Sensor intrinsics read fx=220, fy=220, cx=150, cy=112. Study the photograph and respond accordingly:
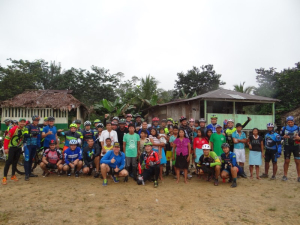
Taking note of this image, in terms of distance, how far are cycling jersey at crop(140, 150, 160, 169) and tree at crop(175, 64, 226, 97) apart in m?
24.6

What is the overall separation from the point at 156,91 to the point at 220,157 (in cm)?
1710

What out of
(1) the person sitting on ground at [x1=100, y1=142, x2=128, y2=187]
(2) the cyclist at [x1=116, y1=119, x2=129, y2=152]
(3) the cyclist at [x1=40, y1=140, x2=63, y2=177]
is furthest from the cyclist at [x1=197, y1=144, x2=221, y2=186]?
(3) the cyclist at [x1=40, y1=140, x2=63, y2=177]

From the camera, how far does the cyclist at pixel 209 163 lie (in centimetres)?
589

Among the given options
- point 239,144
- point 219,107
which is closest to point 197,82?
point 219,107

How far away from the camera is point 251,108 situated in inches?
969

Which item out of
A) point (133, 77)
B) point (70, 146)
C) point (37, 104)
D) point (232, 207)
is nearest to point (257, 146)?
point (232, 207)

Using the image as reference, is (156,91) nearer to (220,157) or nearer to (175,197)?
(220,157)

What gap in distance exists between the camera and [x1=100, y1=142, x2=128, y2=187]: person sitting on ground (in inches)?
234

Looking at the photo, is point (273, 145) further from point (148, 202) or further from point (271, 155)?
point (148, 202)

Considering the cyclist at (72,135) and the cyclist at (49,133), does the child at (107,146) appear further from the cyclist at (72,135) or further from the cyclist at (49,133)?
the cyclist at (49,133)

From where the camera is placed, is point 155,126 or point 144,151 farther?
point 155,126

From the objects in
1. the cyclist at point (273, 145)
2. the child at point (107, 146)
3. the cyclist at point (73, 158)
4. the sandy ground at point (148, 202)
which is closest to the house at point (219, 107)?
the cyclist at point (273, 145)

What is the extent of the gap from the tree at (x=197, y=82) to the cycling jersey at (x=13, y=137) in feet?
83.6

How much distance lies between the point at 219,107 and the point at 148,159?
12.7 meters
